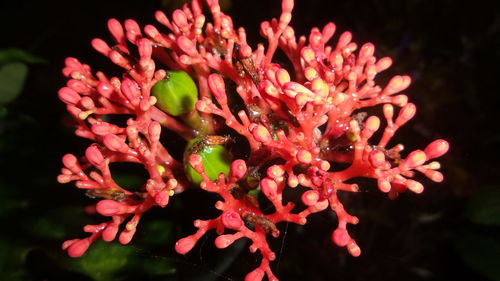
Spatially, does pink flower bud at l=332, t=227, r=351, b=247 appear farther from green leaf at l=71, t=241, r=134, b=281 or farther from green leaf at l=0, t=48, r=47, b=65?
green leaf at l=0, t=48, r=47, b=65

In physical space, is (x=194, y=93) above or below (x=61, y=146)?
above

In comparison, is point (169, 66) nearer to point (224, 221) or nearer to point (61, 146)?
point (224, 221)

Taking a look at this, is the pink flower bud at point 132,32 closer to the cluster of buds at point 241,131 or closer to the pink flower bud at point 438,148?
the cluster of buds at point 241,131

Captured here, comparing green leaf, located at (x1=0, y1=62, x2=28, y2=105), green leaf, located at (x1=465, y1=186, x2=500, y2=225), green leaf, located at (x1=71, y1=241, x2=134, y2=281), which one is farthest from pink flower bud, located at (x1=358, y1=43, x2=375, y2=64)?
green leaf, located at (x1=0, y1=62, x2=28, y2=105)

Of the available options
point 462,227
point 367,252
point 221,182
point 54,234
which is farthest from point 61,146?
point 462,227

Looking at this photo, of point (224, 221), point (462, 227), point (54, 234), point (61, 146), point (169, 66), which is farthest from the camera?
point (462, 227)

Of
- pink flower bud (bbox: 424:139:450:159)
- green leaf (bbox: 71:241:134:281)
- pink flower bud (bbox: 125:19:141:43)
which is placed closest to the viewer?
pink flower bud (bbox: 424:139:450:159)

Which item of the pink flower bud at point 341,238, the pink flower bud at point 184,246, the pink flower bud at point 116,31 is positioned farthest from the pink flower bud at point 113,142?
the pink flower bud at point 341,238
